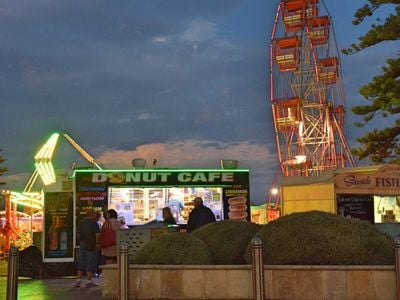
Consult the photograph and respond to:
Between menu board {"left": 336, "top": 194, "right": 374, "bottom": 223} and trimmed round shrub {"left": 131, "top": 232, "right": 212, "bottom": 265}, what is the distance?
970 cm

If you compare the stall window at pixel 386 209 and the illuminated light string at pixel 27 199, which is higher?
the illuminated light string at pixel 27 199

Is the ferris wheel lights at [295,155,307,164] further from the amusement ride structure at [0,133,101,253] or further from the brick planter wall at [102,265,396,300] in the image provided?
the brick planter wall at [102,265,396,300]

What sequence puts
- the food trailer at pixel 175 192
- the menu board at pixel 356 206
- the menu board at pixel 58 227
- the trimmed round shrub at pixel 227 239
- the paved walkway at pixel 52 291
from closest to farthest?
the trimmed round shrub at pixel 227 239
the paved walkway at pixel 52 291
the menu board at pixel 58 227
the food trailer at pixel 175 192
the menu board at pixel 356 206

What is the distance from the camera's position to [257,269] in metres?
8.27

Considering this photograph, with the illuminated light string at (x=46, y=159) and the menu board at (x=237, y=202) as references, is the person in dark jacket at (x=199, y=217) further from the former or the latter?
the illuminated light string at (x=46, y=159)

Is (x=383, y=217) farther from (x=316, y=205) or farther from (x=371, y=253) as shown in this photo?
(x=371, y=253)

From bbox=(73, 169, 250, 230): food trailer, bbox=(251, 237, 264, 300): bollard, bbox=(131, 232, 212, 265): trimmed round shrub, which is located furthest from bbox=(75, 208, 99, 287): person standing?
bbox=(251, 237, 264, 300): bollard

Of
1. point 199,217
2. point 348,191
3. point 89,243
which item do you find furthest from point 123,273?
point 348,191

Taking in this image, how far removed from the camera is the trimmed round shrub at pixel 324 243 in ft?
30.0

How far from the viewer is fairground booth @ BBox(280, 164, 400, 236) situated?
18094mm

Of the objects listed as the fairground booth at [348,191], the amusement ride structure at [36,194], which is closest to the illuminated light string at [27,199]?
the amusement ride structure at [36,194]

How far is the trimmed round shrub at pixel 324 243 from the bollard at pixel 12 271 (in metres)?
3.56

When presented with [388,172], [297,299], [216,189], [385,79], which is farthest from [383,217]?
[297,299]

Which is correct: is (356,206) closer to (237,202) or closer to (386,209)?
(386,209)
